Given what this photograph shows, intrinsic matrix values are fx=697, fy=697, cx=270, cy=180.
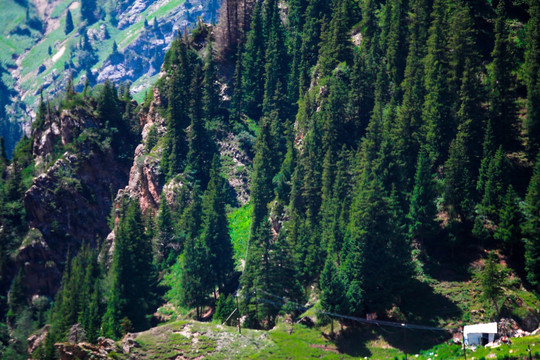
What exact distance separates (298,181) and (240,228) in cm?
1680

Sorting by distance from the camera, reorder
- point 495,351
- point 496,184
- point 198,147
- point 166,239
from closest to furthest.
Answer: point 495,351 < point 496,184 < point 166,239 < point 198,147

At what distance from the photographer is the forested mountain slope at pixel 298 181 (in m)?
89.8

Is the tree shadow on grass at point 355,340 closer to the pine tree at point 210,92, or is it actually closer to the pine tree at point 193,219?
the pine tree at point 193,219

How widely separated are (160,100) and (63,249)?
122 feet

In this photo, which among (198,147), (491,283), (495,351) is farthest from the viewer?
(198,147)

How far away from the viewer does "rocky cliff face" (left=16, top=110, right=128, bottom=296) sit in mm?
144750

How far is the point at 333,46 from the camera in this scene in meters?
129

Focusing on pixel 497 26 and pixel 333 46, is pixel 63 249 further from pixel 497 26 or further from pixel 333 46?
pixel 497 26

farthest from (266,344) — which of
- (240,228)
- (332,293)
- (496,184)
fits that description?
(240,228)

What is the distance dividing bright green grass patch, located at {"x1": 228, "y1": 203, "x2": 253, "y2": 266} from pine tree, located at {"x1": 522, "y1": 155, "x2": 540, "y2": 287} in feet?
161

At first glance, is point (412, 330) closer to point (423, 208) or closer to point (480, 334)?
point (480, 334)

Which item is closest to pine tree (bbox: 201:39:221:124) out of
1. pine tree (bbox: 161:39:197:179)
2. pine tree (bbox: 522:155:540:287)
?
pine tree (bbox: 161:39:197:179)

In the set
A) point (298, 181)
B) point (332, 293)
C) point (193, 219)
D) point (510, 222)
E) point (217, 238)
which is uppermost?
point (298, 181)

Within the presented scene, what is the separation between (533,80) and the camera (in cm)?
9725
